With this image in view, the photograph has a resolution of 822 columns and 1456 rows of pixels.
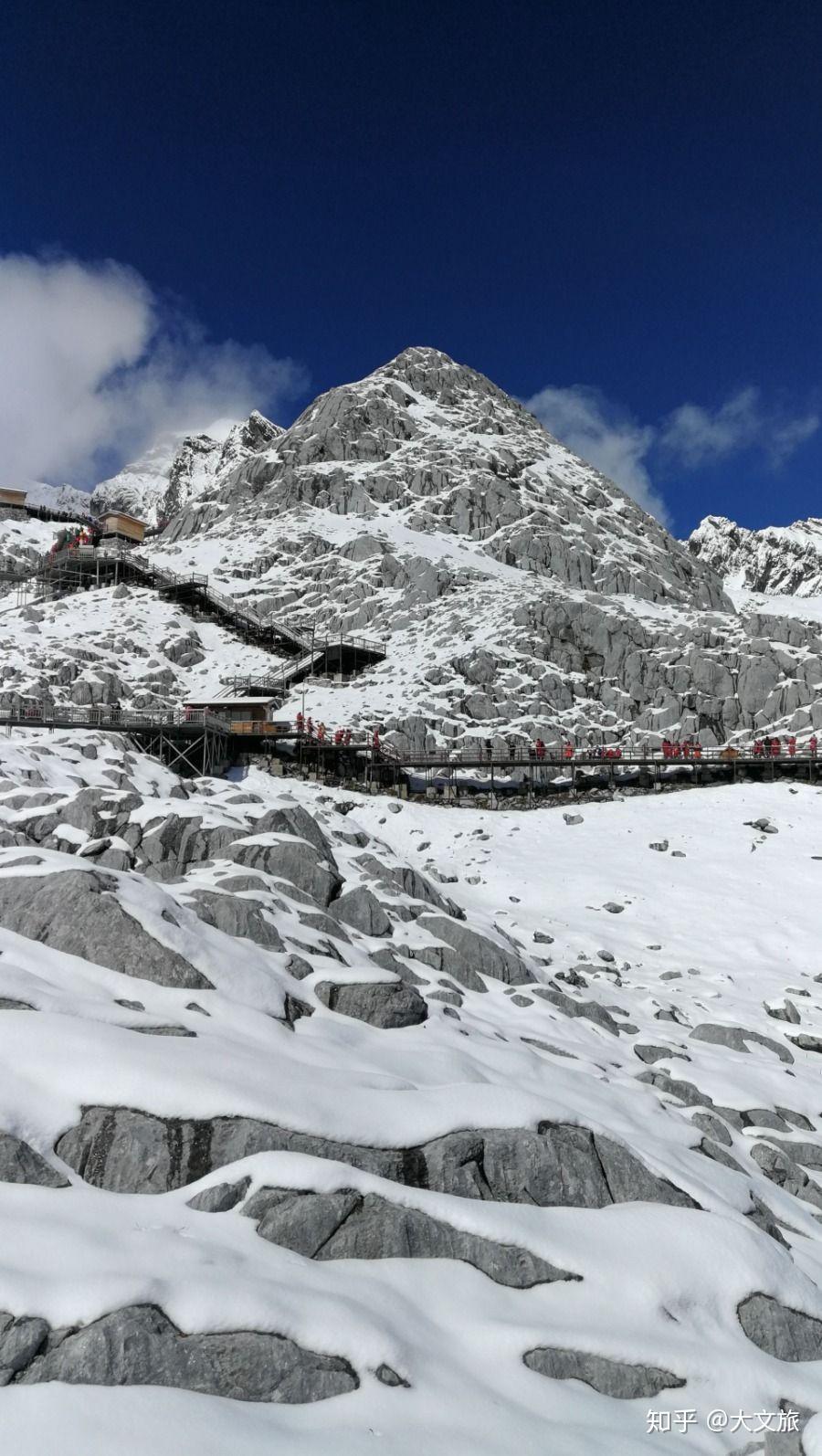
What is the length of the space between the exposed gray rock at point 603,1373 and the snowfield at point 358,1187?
0.03 meters

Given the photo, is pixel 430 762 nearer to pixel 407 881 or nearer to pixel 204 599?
pixel 407 881

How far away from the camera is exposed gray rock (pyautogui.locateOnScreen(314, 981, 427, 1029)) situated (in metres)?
13.0

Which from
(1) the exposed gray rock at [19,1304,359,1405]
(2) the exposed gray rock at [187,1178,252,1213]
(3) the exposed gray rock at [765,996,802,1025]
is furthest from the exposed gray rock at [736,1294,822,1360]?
(3) the exposed gray rock at [765,996,802,1025]

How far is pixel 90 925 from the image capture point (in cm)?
1181

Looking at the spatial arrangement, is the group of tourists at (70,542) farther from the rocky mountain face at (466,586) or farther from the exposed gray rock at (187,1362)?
the exposed gray rock at (187,1362)

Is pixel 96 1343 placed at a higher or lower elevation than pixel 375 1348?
higher

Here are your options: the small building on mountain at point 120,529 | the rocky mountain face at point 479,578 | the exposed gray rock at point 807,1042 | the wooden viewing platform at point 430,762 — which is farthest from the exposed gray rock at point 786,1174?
the small building on mountain at point 120,529

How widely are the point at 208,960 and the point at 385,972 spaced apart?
3356 mm

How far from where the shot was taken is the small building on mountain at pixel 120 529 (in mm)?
82750

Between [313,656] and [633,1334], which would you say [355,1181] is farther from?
[313,656]

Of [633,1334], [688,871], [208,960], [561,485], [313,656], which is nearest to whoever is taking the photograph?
[633,1334]

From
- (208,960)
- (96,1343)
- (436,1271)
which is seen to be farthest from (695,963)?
(96,1343)

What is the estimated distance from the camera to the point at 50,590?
7006 cm

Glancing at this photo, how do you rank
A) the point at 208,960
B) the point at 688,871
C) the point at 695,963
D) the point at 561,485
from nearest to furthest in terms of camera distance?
the point at 208,960, the point at 695,963, the point at 688,871, the point at 561,485
